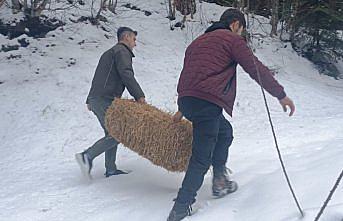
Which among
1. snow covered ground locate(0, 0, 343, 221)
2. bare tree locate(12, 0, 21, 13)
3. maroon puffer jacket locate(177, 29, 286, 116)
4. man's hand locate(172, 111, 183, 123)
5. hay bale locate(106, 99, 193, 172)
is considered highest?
maroon puffer jacket locate(177, 29, 286, 116)

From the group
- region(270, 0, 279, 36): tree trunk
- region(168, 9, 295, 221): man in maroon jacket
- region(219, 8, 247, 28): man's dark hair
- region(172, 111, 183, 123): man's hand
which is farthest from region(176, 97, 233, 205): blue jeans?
region(270, 0, 279, 36): tree trunk

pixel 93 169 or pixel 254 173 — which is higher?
pixel 254 173

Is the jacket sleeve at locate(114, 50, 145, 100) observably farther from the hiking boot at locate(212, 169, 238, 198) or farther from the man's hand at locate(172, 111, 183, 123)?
the hiking boot at locate(212, 169, 238, 198)

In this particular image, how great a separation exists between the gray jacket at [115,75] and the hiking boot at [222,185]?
4.43 ft

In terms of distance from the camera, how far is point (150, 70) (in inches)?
432

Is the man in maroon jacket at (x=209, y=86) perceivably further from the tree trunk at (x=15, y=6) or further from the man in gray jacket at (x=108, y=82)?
the tree trunk at (x=15, y=6)

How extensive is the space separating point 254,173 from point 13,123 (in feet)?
14.5

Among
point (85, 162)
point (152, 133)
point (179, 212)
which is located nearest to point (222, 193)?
point (179, 212)

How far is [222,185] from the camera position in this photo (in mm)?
5320

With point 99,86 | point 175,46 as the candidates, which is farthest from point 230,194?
point 175,46

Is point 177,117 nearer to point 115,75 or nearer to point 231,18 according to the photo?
point 231,18

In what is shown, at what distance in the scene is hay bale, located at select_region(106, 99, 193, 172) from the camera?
5324 mm

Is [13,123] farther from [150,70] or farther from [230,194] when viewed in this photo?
[230,194]

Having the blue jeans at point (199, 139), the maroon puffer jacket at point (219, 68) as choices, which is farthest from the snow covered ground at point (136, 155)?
the maroon puffer jacket at point (219, 68)
